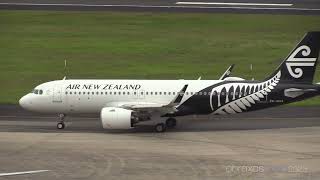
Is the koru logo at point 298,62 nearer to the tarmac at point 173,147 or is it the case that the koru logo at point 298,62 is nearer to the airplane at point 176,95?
the airplane at point 176,95

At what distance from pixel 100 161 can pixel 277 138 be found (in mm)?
11049

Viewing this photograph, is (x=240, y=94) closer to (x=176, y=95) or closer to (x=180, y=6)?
(x=176, y=95)

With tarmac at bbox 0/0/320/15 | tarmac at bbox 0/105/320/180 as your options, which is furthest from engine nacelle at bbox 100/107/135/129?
tarmac at bbox 0/0/320/15

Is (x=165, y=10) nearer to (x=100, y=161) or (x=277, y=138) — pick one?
(x=277, y=138)

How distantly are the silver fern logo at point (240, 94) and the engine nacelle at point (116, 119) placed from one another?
17.0 ft

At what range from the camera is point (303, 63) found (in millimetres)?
41312

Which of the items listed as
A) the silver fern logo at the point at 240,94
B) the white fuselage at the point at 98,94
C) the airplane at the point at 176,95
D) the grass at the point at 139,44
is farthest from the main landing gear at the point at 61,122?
the grass at the point at 139,44

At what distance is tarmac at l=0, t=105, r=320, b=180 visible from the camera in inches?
1123

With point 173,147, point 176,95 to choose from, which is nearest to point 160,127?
point 176,95

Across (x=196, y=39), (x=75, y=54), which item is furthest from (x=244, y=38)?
(x=75, y=54)

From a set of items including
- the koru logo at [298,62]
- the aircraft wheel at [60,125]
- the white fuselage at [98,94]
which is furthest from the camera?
the aircraft wheel at [60,125]

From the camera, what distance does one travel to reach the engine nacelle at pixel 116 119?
39.8m

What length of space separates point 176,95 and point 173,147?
22.9ft

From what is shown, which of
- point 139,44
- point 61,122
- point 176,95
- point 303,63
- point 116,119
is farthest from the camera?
point 139,44
